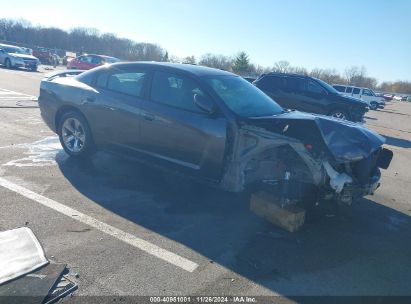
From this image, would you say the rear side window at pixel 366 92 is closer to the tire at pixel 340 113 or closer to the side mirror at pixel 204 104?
the tire at pixel 340 113

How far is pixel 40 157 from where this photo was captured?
6.21m

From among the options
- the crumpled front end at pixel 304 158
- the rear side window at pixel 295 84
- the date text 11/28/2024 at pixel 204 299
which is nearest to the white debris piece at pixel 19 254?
the date text 11/28/2024 at pixel 204 299

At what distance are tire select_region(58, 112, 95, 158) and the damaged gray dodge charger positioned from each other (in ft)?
0.16

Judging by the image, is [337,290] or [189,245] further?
[189,245]

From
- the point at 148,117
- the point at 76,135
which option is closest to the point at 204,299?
the point at 148,117

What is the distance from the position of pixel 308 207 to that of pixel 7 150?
494 centimetres

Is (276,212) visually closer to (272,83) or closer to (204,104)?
(204,104)

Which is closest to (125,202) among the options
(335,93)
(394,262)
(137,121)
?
(137,121)

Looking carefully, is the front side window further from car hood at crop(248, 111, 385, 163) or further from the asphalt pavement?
car hood at crop(248, 111, 385, 163)

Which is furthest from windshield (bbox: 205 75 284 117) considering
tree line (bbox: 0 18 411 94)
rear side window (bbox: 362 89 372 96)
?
tree line (bbox: 0 18 411 94)

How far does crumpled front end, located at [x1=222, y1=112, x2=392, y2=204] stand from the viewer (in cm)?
429

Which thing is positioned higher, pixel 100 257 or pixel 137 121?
pixel 137 121

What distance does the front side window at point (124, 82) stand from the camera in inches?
213

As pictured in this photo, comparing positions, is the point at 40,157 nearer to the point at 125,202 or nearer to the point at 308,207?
the point at 125,202
